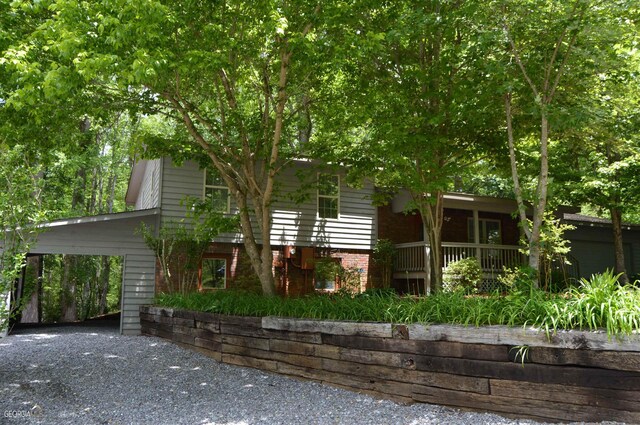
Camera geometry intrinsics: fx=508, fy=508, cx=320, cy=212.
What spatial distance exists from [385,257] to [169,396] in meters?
10.3

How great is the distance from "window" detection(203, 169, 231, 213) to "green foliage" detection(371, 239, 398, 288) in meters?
4.92

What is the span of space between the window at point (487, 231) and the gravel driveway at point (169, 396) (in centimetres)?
1146

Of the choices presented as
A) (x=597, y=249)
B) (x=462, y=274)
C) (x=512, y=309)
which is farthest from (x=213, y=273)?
(x=597, y=249)

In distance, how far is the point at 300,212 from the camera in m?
15.9

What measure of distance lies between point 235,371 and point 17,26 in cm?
681

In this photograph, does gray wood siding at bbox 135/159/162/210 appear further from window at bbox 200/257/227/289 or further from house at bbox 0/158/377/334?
window at bbox 200/257/227/289

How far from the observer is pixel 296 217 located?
15.9m

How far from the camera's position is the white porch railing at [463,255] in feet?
50.9

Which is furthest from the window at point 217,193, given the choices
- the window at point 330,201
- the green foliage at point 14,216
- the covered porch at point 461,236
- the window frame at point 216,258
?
the green foliage at point 14,216

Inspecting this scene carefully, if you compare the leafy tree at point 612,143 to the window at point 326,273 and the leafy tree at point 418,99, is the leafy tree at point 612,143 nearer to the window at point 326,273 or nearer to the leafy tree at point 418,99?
the leafy tree at point 418,99

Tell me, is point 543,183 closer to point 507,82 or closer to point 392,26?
point 507,82

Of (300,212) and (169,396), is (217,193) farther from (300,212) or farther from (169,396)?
(169,396)

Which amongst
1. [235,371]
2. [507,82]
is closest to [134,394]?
[235,371]

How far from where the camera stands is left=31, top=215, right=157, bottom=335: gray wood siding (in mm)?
13438
